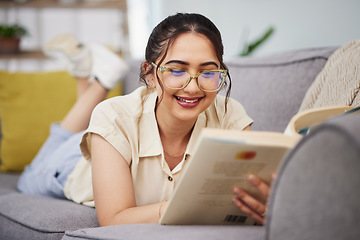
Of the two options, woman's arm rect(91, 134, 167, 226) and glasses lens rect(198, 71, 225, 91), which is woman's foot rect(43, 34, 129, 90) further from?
glasses lens rect(198, 71, 225, 91)

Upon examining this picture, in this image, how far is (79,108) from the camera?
2.18m

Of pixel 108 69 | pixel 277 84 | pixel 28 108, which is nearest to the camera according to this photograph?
pixel 277 84

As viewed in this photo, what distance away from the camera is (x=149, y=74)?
1.26 meters

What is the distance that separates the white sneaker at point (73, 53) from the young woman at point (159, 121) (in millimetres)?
911

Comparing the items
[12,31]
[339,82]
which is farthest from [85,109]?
[12,31]

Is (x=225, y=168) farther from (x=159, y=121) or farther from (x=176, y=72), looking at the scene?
(x=159, y=121)

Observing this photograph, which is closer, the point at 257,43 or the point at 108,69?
the point at 108,69

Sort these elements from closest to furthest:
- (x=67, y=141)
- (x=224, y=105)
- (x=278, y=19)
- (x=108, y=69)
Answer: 1. (x=224, y=105)
2. (x=67, y=141)
3. (x=108, y=69)
4. (x=278, y=19)

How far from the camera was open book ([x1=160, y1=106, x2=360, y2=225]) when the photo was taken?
759 millimetres

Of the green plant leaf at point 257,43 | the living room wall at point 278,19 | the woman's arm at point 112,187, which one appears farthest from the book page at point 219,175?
the green plant leaf at point 257,43

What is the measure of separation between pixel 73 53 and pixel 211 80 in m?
1.25

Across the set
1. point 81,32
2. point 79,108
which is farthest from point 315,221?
point 81,32

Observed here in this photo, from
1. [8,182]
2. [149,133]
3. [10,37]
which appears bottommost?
[8,182]

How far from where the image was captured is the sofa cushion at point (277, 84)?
5.40ft
